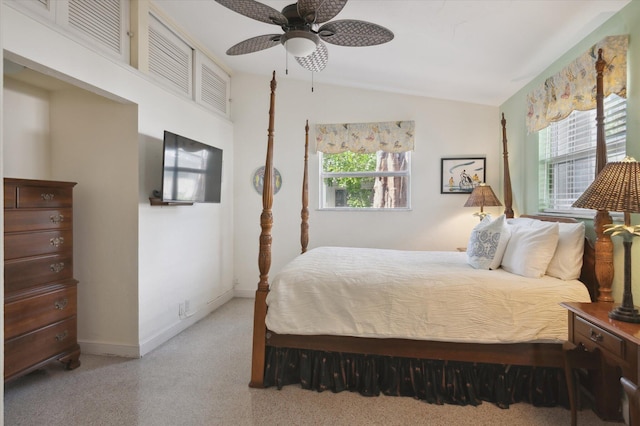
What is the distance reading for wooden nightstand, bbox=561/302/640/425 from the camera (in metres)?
1.36

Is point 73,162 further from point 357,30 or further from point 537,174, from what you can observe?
point 537,174

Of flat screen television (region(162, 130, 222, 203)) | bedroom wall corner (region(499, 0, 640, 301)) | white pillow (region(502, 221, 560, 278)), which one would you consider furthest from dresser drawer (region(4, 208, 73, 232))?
bedroom wall corner (region(499, 0, 640, 301))

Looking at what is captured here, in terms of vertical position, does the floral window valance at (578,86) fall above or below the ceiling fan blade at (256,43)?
below

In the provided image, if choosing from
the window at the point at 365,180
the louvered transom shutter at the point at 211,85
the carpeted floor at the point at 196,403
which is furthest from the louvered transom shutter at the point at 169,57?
the carpeted floor at the point at 196,403

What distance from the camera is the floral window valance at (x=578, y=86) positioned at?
195 centimetres

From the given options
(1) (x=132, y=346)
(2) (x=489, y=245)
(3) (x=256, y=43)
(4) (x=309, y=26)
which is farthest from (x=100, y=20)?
(2) (x=489, y=245)

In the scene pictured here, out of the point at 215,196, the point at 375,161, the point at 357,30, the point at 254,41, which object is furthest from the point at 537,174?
the point at 215,196

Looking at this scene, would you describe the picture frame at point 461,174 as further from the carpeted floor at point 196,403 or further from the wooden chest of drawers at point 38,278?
the wooden chest of drawers at point 38,278

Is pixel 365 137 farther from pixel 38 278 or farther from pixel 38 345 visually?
pixel 38 345

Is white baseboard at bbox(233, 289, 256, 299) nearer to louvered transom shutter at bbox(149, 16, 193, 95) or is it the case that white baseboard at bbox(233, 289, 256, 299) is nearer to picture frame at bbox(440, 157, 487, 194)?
louvered transom shutter at bbox(149, 16, 193, 95)

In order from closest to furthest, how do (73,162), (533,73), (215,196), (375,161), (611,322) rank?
(611,322), (73,162), (533,73), (215,196), (375,161)

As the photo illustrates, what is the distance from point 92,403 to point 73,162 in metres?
1.87

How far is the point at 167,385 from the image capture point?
231cm

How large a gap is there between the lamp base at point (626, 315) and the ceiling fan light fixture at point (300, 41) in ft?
7.05
